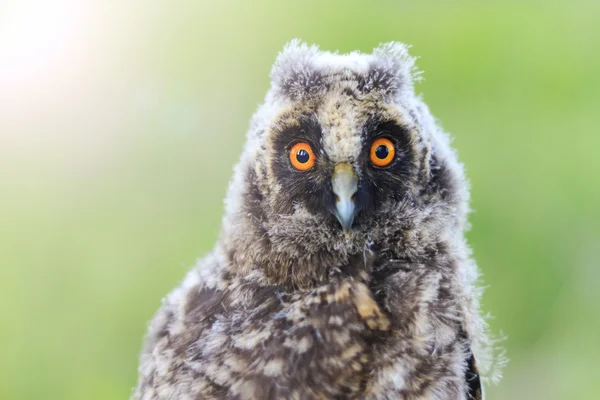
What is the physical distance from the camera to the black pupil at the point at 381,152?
1.11 m

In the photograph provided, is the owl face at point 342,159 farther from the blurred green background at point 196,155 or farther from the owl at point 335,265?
the blurred green background at point 196,155

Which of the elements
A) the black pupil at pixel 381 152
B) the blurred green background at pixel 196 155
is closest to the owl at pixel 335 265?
the black pupil at pixel 381 152

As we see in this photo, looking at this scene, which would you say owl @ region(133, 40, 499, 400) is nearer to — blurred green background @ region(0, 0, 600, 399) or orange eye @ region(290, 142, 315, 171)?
orange eye @ region(290, 142, 315, 171)

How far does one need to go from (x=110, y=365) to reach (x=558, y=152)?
174 cm

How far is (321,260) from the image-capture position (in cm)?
113

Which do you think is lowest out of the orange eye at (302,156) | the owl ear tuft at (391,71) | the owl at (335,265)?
the owl at (335,265)

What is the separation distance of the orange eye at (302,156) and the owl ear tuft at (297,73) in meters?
0.11

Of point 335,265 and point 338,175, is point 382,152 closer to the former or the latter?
point 338,175

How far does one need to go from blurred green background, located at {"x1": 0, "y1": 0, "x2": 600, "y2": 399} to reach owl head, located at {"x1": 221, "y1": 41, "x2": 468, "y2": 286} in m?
0.60

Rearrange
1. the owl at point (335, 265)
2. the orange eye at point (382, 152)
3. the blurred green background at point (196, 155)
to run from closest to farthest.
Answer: the owl at point (335, 265) < the orange eye at point (382, 152) < the blurred green background at point (196, 155)

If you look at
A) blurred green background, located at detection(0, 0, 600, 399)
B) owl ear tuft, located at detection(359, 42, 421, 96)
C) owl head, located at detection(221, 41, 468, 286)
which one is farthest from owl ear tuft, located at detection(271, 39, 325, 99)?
blurred green background, located at detection(0, 0, 600, 399)

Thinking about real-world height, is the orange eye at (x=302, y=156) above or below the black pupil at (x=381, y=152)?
above

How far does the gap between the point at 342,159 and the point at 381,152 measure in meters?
0.10

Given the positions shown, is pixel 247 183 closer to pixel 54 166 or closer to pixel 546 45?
pixel 54 166
